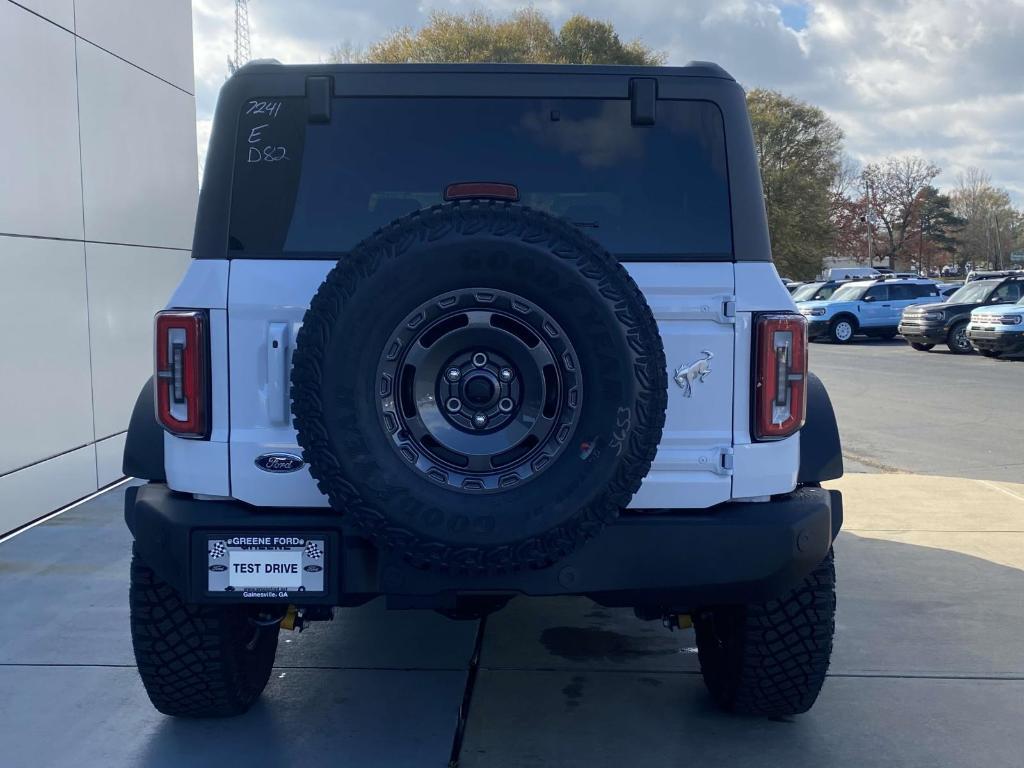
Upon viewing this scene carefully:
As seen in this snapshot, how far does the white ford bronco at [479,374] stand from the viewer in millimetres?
2812

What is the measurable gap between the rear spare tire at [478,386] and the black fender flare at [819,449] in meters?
0.79

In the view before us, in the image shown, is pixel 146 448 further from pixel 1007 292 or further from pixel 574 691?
pixel 1007 292

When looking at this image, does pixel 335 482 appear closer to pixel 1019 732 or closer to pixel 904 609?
pixel 1019 732

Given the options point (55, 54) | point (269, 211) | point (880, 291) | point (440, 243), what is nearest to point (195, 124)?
point (55, 54)

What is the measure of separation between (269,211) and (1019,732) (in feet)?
10.0

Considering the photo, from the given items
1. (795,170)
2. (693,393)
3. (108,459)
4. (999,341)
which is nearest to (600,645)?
(693,393)

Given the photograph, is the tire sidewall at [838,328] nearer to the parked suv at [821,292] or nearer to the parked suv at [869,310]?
the parked suv at [869,310]

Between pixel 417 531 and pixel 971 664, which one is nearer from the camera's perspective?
pixel 417 531

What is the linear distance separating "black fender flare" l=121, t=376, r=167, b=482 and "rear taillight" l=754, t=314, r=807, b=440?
185 centimetres

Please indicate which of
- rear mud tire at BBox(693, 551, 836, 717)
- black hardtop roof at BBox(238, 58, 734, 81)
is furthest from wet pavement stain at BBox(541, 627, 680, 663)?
black hardtop roof at BBox(238, 58, 734, 81)

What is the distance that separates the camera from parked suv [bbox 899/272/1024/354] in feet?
78.4

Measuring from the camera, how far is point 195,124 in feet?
35.8

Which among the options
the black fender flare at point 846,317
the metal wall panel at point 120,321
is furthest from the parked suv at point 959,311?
the metal wall panel at point 120,321

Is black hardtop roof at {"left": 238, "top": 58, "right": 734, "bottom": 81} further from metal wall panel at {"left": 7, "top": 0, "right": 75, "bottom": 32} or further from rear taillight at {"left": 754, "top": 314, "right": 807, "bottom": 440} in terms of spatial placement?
metal wall panel at {"left": 7, "top": 0, "right": 75, "bottom": 32}
